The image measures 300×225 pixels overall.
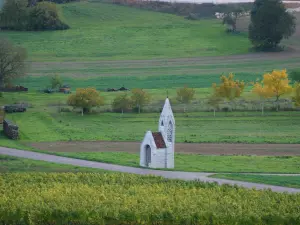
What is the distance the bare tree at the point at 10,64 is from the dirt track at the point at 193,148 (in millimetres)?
31283

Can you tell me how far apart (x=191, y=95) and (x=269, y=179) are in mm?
41646

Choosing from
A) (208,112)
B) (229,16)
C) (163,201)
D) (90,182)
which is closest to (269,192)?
(163,201)

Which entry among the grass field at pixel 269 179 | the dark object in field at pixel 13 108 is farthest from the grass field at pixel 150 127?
the grass field at pixel 269 179

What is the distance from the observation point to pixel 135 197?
166ft

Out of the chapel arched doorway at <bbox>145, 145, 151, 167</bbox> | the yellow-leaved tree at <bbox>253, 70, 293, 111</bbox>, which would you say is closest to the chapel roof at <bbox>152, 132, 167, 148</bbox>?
the chapel arched doorway at <bbox>145, 145, 151, 167</bbox>

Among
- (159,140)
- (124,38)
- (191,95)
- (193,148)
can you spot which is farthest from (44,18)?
(159,140)

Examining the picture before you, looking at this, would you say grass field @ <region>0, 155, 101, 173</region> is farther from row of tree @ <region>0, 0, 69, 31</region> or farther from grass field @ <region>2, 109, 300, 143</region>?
row of tree @ <region>0, 0, 69, 31</region>

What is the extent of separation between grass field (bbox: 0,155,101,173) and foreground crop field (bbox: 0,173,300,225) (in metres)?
4.54

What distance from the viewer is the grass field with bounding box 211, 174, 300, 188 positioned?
2250 inches

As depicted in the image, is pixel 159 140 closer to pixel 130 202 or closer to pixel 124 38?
pixel 130 202

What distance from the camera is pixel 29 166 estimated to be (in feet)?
205

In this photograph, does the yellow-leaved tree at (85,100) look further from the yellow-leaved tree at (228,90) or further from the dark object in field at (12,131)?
the dark object in field at (12,131)

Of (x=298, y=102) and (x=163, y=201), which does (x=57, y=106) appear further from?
(x=163, y=201)

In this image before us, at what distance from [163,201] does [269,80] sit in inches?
2124
